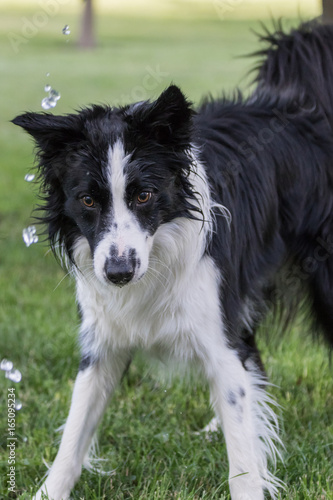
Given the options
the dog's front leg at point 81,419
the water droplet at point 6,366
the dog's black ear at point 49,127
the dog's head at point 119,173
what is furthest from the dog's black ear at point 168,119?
the water droplet at point 6,366

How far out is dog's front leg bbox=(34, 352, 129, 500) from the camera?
2.91 metres

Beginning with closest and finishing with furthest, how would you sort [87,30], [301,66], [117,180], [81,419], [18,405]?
1. [117,180]
2. [81,419]
3. [18,405]
4. [301,66]
5. [87,30]

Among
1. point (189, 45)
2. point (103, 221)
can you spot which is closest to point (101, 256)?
point (103, 221)

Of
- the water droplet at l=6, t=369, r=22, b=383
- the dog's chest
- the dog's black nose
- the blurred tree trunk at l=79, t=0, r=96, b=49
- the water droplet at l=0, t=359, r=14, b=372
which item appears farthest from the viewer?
the blurred tree trunk at l=79, t=0, r=96, b=49

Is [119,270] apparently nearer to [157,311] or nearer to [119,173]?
[119,173]

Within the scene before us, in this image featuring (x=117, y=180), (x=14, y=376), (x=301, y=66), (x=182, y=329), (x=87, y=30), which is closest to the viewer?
(x=117, y=180)

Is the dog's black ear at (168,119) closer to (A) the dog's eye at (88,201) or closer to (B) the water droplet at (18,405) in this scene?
(A) the dog's eye at (88,201)

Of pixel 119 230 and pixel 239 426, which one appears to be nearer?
pixel 119 230

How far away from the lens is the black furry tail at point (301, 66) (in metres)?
3.58

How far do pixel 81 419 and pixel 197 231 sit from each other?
3.30ft

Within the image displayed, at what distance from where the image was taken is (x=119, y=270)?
2.41 meters

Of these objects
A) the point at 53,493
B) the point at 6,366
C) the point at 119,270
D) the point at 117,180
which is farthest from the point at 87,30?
the point at 119,270

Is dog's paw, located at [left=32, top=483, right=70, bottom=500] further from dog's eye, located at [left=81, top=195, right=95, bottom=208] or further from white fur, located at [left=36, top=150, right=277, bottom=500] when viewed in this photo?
dog's eye, located at [left=81, top=195, right=95, bottom=208]

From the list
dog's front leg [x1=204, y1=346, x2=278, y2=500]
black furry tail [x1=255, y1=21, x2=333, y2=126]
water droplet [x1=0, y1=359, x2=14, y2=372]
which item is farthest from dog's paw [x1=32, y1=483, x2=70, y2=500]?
black furry tail [x1=255, y1=21, x2=333, y2=126]
